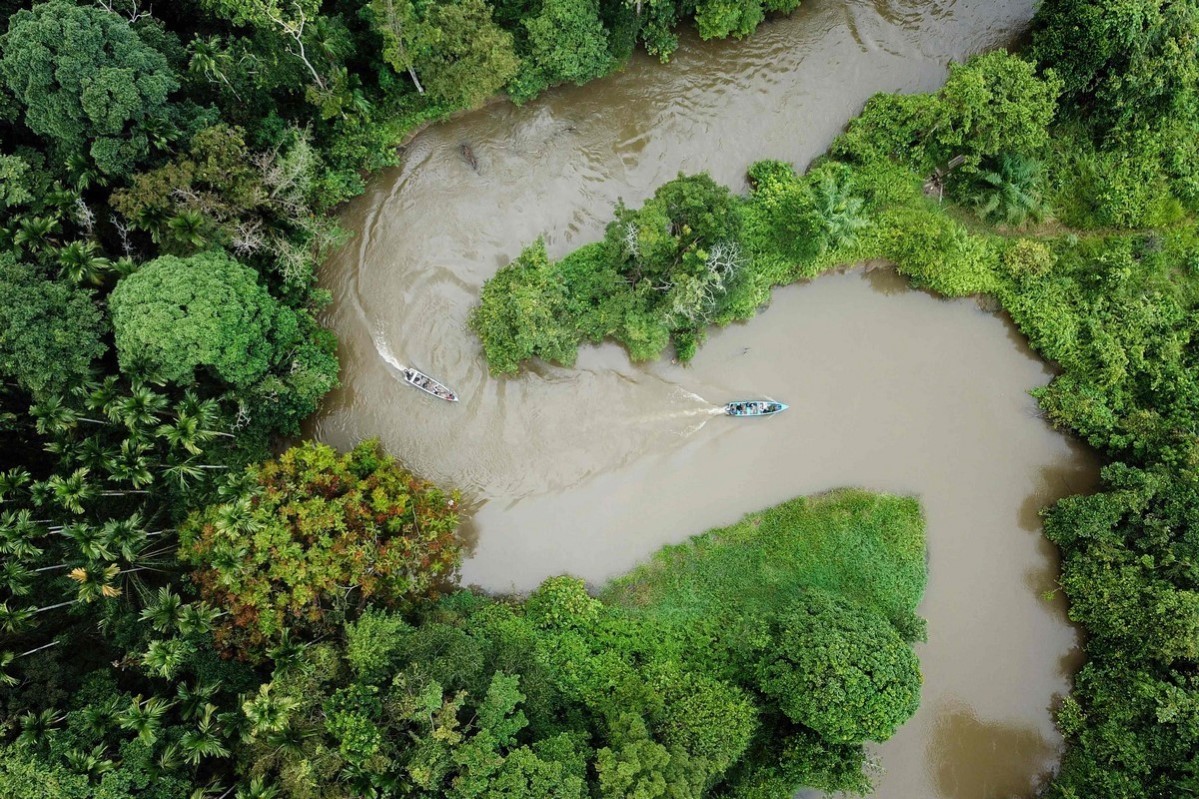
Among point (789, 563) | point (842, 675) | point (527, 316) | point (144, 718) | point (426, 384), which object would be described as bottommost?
point (842, 675)

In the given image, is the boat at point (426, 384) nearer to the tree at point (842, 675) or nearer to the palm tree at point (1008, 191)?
the tree at point (842, 675)

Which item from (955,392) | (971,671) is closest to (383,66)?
(955,392)

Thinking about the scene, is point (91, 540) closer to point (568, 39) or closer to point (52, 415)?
point (52, 415)

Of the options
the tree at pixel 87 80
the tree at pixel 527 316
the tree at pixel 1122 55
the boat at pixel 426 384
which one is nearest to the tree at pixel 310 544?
the boat at pixel 426 384

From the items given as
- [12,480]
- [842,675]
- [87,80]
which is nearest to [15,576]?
[12,480]

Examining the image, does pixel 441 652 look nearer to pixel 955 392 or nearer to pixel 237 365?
pixel 237 365
